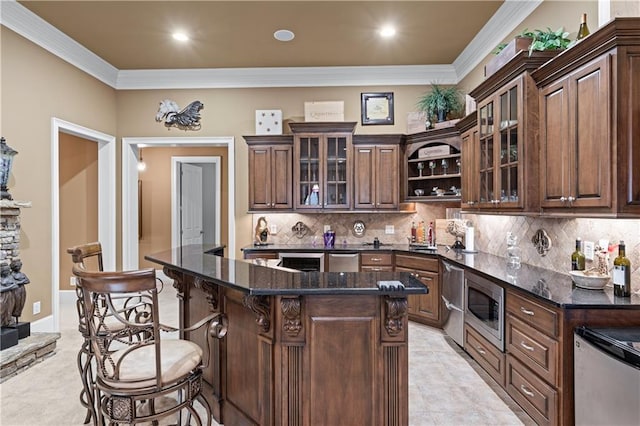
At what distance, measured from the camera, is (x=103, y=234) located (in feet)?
17.2

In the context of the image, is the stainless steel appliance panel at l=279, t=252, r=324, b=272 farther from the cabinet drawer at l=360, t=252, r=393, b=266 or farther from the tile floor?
the tile floor

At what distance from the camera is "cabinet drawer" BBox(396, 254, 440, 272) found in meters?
4.16

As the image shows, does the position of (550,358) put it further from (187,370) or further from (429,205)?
(429,205)

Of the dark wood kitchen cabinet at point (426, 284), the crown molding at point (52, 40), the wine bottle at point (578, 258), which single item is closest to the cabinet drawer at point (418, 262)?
the dark wood kitchen cabinet at point (426, 284)

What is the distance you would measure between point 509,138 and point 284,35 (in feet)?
8.88

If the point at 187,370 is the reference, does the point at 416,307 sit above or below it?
below

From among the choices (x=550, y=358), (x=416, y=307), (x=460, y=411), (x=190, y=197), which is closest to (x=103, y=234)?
(x=190, y=197)

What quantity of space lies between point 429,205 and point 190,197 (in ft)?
15.8

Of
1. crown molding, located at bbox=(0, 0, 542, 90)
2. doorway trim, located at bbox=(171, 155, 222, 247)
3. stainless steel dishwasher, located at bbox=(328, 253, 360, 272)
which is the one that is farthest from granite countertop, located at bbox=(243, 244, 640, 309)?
doorway trim, located at bbox=(171, 155, 222, 247)

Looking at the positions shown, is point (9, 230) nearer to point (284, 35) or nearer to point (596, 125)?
point (284, 35)

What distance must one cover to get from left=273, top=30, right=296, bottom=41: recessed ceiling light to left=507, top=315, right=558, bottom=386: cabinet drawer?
11.7 ft

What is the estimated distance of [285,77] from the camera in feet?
17.0

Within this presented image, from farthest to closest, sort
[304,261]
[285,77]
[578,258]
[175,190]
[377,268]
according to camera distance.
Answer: [175,190] → [285,77] → [304,261] → [377,268] → [578,258]

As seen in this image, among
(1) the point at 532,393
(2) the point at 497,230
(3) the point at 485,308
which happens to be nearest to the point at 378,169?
(2) the point at 497,230
